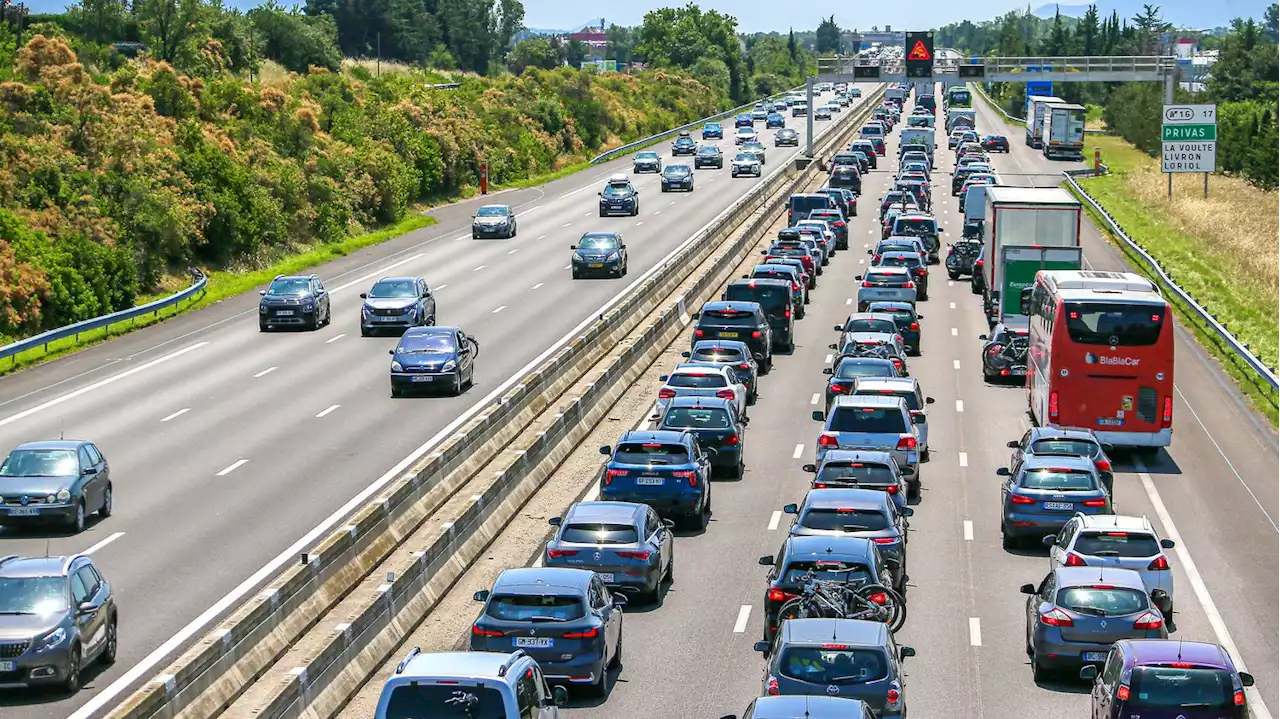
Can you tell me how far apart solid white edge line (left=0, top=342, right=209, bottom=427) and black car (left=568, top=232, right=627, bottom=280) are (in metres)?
15.5

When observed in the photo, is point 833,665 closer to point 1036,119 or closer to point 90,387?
point 90,387

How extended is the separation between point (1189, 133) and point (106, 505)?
68.2 metres

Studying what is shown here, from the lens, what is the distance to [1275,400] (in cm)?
4159

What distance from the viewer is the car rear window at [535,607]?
19.8m

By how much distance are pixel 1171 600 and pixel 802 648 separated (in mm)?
7603

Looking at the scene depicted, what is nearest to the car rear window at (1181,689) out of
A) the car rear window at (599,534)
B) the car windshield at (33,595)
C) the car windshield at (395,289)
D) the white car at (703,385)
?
the car rear window at (599,534)

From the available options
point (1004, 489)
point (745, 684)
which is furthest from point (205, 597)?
point (1004, 489)

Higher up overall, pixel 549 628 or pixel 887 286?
pixel 549 628

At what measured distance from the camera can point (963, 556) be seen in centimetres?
2814

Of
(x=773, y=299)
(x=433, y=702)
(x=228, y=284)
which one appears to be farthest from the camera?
(x=228, y=284)

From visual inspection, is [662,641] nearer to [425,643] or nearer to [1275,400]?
[425,643]

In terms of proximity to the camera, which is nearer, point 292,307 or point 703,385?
point 703,385

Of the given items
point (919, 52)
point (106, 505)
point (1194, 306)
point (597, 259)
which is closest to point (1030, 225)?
point (1194, 306)

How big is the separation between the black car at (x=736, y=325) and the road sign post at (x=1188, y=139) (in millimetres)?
47511
